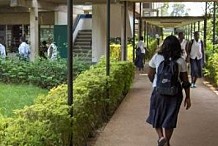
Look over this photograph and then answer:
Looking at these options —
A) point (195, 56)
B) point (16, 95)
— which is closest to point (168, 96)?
point (16, 95)

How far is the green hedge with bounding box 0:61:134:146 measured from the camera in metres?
4.24

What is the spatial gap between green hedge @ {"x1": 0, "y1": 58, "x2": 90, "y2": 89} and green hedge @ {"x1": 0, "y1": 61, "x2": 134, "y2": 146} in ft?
16.9

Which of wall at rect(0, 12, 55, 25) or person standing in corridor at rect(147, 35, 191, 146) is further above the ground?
wall at rect(0, 12, 55, 25)

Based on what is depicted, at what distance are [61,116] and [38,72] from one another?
10.3 metres

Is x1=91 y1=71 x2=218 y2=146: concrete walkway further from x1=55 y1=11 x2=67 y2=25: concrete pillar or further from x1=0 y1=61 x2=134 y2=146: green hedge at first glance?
x1=55 y1=11 x2=67 y2=25: concrete pillar

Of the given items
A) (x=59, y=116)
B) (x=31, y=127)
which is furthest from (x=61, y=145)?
(x=31, y=127)

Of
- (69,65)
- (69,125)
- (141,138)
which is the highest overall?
(69,65)

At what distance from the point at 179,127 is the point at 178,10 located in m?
77.1

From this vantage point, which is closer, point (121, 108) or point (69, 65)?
point (69, 65)

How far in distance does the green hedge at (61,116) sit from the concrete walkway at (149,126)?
0.30 meters

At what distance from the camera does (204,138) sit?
7414mm

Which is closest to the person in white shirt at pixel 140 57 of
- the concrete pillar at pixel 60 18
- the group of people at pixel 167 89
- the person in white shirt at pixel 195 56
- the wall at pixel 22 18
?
the person in white shirt at pixel 195 56

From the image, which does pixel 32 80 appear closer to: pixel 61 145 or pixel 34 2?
pixel 34 2

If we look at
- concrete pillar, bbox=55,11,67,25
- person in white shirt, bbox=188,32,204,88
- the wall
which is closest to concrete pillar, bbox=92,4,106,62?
concrete pillar, bbox=55,11,67,25
